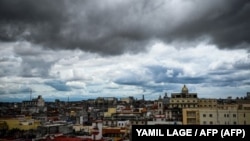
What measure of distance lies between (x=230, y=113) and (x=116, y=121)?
138 ft

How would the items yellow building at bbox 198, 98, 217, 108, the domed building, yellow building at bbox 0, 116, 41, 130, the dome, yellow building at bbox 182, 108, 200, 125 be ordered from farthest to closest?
the dome, the domed building, yellow building at bbox 198, 98, 217, 108, yellow building at bbox 0, 116, 41, 130, yellow building at bbox 182, 108, 200, 125

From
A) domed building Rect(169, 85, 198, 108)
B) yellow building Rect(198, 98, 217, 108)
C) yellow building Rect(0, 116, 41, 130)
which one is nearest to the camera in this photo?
yellow building Rect(0, 116, 41, 130)

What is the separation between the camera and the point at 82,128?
8550cm

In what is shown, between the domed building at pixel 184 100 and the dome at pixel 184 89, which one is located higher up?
the dome at pixel 184 89

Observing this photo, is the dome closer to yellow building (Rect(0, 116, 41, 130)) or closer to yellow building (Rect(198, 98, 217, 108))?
yellow building (Rect(198, 98, 217, 108))

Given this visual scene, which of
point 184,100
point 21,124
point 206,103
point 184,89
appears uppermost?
point 184,89

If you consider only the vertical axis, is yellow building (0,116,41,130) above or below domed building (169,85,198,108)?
below

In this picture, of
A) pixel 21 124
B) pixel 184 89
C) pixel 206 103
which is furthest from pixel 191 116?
pixel 184 89

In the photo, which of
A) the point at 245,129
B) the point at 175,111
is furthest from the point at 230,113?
the point at 245,129

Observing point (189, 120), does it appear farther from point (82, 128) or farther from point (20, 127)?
point (20, 127)

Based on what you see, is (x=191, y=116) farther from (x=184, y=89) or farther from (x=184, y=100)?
(x=184, y=89)

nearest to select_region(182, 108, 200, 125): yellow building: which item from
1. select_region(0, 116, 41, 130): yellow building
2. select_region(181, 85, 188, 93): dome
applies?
select_region(0, 116, 41, 130): yellow building

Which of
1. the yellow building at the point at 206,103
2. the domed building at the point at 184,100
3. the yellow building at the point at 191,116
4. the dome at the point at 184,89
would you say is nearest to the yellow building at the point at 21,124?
the yellow building at the point at 191,116

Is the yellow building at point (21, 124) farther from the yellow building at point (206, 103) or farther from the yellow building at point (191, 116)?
the yellow building at point (206, 103)
